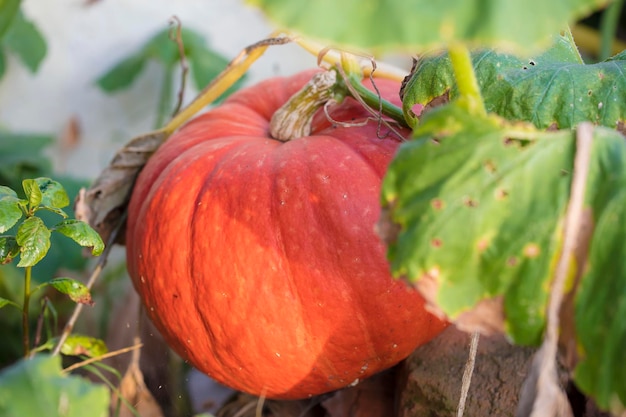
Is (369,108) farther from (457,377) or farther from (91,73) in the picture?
(91,73)

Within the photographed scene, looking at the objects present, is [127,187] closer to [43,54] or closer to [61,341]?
[61,341]

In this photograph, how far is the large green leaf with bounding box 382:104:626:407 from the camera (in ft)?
2.18

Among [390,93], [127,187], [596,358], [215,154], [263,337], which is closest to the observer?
[596,358]

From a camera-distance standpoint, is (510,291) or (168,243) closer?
(510,291)

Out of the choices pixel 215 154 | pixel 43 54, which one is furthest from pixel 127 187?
pixel 43 54

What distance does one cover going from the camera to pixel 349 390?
133 centimetres

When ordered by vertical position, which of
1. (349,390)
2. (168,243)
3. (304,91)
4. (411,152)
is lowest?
(349,390)

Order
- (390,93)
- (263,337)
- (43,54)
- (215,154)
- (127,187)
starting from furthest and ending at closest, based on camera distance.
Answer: (43,54), (127,187), (390,93), (215,154), (263,337)

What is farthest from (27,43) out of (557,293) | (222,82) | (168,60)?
(557,293)

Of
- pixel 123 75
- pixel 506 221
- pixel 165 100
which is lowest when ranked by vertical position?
pixel 165 100

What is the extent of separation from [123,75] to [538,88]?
1.34 meters

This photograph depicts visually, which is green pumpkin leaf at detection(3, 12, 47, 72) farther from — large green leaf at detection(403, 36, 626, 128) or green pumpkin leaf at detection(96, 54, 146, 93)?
large green leaf at detection(403, 36, 626, 128)

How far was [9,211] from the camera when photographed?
36.9 inches

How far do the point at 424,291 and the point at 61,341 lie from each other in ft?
2.20
